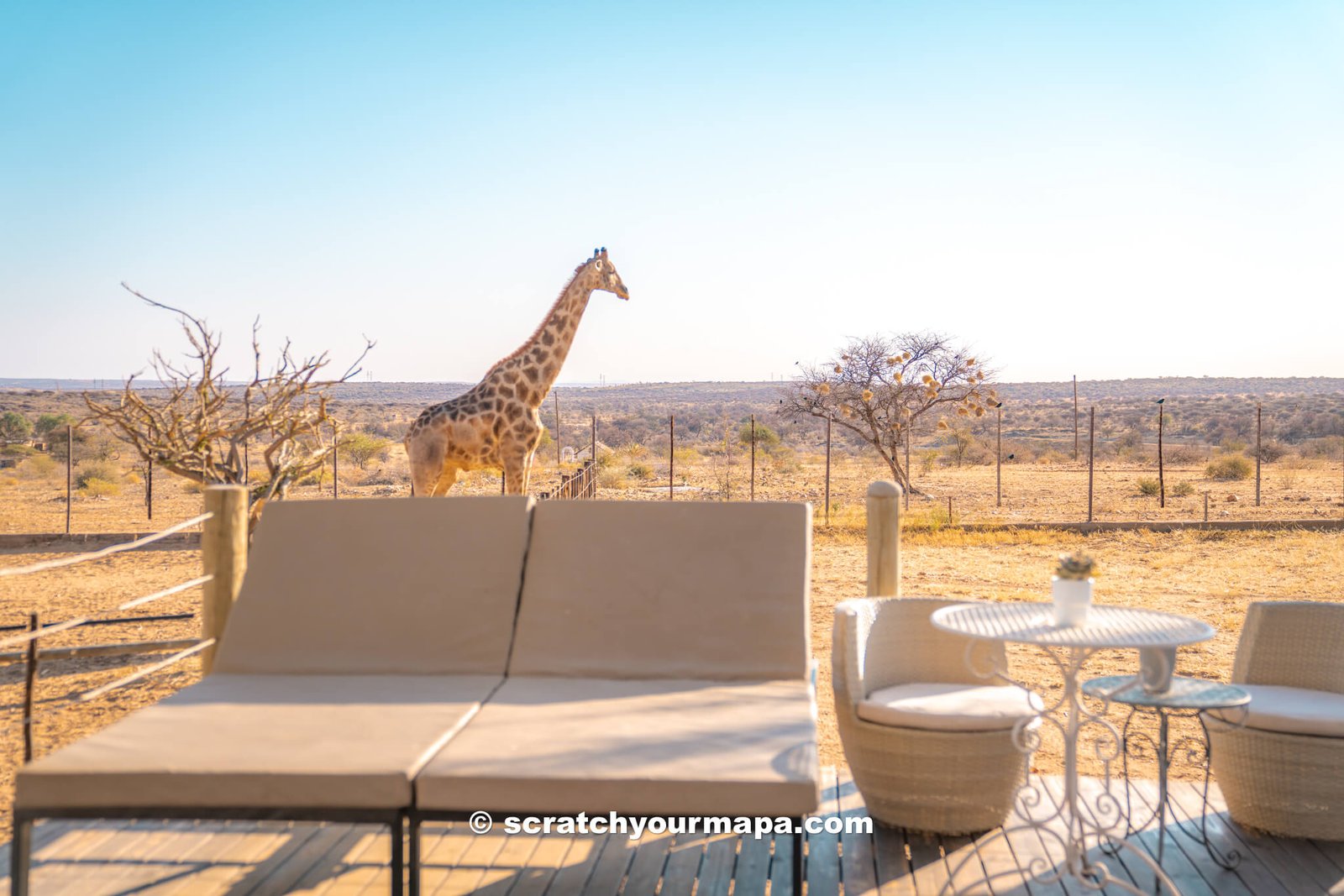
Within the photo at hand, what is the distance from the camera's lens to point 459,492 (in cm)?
1711

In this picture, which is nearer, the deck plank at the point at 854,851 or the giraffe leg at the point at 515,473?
the deck plank at the point at 854,851

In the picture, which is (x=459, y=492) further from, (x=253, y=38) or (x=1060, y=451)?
(x=1060, y=451)

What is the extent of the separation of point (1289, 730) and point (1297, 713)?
0.06 metres

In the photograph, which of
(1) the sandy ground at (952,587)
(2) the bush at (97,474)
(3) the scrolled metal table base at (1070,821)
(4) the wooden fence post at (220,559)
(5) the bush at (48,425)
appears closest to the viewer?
(3) the scrolled metal table base at (1070,821)

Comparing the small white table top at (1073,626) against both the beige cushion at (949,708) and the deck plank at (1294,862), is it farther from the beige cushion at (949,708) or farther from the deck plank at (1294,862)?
the deck plank at (1294,862)

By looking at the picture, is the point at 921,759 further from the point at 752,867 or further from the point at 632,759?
the point at 632,759

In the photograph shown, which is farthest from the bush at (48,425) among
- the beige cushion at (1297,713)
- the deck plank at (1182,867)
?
the beige cushion at (1297,713)

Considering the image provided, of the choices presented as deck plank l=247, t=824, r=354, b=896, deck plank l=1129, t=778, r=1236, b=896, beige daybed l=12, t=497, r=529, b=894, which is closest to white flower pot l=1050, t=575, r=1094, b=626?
Answer: deck plank l=1129, t=778, r=1236, b=896

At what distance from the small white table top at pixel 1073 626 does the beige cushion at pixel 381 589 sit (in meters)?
1.40

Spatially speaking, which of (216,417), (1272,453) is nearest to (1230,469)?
(1272,453)

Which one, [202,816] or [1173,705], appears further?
[1173,705]

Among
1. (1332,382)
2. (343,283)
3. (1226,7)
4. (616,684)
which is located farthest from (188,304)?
(1332,382)

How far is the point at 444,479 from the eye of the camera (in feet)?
28.0

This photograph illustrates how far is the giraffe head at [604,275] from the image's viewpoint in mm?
8648
